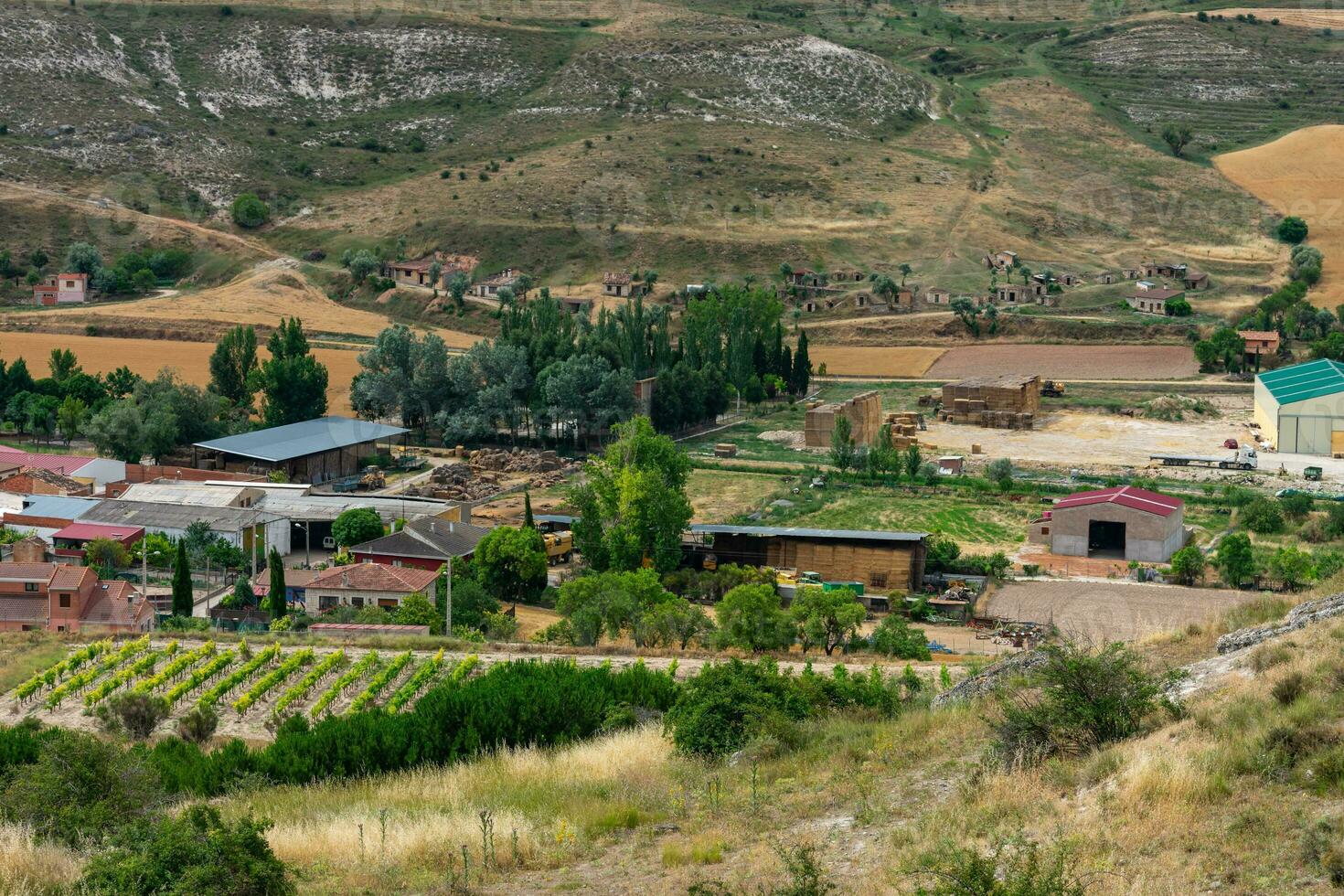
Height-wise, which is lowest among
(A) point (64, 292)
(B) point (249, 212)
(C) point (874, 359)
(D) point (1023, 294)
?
(C) point (874, 359)

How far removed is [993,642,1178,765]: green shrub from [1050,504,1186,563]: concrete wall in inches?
1035

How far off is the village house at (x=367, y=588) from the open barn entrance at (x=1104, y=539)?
54.6 feet

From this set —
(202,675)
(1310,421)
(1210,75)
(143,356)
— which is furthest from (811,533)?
(1210,75)

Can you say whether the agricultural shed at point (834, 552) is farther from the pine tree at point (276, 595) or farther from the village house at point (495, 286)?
the village house at point (495, 286)

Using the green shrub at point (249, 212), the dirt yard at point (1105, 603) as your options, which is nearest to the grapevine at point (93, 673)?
the dirt yard at point (1105, 603)

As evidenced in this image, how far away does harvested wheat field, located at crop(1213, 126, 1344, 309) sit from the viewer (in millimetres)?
90562

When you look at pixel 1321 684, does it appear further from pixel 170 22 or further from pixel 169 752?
pixel 170 22

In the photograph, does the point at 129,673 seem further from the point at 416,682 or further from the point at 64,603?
the point at 64,603

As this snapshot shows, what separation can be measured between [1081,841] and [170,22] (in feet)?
382

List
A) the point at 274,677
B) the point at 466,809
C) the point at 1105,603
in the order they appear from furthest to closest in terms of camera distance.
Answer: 1. the point at 1105,603
2. the point at 274,677
3. the point at 466,809

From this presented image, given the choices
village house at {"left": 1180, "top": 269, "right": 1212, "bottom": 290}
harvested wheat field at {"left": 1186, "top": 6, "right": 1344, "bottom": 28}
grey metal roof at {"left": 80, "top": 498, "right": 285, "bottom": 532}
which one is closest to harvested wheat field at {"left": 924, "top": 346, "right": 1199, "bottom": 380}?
village house at {"left": 1180, "top": 269, "right": 1212, "bottom": 290}

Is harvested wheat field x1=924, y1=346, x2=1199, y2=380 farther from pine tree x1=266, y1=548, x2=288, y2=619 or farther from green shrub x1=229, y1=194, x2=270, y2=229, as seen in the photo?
pine tree x1=266, y1=548, x2=288, y2=619

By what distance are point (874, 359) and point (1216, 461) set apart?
2519cm

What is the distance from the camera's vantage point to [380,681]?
2338 cm
